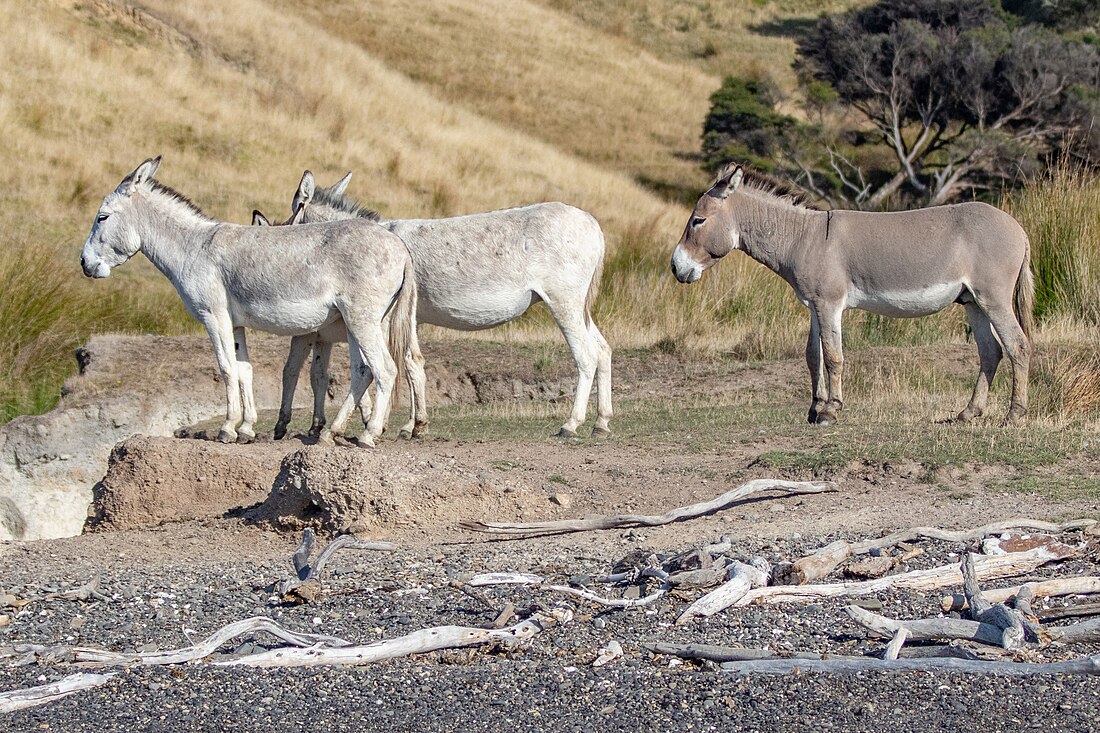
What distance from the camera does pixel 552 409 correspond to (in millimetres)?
14031

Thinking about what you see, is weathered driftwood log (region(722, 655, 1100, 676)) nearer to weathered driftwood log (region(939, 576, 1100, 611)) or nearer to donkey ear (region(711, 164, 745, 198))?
weathered driftwood log (region(939, 576, 1100, 611))

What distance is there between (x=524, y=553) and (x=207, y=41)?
35.2 meters

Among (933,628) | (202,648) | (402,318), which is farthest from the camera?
(402,318)

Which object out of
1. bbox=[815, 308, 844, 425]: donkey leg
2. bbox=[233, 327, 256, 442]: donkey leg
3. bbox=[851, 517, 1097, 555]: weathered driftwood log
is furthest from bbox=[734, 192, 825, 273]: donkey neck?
bbox=[851, 517, 1097, 555]: weathered driftwood log

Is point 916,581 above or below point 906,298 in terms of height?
below

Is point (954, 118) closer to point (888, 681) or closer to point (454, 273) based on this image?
point (454, 273)

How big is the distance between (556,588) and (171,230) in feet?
20.7

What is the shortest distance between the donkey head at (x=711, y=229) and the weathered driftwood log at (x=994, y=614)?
20.8ft

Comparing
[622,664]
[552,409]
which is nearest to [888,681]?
[622,664]

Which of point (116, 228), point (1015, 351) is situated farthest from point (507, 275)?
point (1015, 351)

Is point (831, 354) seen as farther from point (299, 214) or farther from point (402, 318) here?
point (299, 214)

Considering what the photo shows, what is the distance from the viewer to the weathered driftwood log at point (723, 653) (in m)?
5.49

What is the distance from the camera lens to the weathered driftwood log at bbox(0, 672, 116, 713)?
5273 mm

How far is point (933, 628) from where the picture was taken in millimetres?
5590
